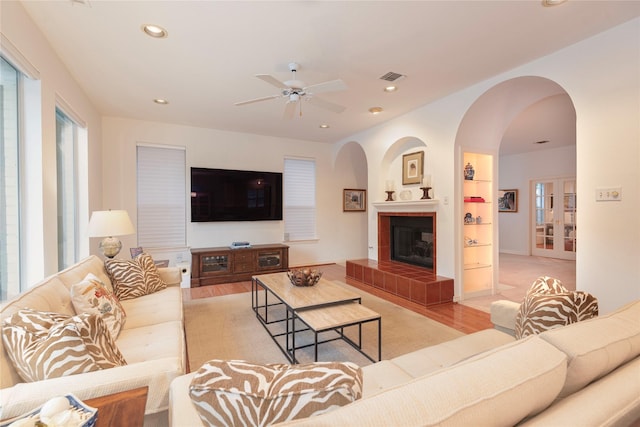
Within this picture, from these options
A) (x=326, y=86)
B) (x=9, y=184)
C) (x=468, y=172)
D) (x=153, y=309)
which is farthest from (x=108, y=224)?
(x=468, y=172)

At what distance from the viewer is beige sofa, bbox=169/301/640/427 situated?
2.04ft

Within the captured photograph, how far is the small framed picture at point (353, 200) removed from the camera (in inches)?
261

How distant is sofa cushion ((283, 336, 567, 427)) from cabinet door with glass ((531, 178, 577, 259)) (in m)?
7.76

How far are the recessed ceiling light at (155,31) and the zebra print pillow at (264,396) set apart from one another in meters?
2.62

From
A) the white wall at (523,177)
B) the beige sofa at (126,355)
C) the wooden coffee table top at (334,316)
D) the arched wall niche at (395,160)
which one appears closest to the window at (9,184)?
the beige sofa at (126,355)

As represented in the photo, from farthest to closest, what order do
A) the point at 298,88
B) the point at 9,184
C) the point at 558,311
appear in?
the point at 298,88 → the point at 9,184 → the point at 558,311

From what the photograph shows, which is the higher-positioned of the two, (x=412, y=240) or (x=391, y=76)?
(x=391, y=76)

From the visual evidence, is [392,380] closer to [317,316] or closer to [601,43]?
[317,316]

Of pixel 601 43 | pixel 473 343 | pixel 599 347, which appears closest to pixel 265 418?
pixel 599 347

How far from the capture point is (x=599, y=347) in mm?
880

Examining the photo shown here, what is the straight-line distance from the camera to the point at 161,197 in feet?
16.1

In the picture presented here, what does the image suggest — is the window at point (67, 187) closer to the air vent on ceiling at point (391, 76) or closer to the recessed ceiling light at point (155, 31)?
the recessed ceiling light at point (155, 31)

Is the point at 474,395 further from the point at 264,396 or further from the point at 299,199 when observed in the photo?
the point at 299,199

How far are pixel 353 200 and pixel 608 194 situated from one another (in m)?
4.65
